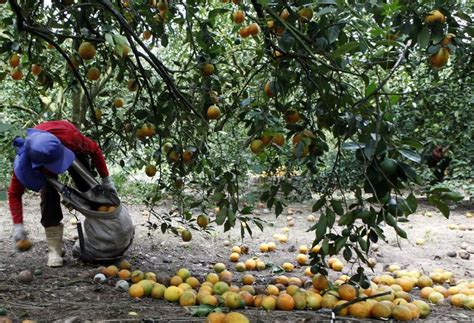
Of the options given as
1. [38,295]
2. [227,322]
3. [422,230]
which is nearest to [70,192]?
[38,295]

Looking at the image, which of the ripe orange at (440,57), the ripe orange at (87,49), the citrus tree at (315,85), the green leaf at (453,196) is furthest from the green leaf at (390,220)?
the ripe orange at (87,49)

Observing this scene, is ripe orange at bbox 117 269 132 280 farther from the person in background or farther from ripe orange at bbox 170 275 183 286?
the person in background

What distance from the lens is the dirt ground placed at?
2670 millimetres

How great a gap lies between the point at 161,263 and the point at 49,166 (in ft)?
4.22

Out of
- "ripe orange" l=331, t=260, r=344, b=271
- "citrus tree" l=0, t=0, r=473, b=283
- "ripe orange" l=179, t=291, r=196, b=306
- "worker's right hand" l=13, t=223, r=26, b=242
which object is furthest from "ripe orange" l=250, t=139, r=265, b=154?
"worker's right hand" l=13, t=223, r=26, b=242

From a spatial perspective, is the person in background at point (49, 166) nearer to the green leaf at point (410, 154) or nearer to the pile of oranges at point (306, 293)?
the pile of oranges at point (306, 293)

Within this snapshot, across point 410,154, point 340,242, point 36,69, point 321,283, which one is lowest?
point 321,283

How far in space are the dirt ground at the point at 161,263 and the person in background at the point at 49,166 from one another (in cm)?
28

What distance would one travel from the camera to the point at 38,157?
3.34 metres

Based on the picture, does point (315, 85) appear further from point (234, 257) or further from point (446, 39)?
point (234, 257)

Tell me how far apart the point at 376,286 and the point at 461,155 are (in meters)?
4.64

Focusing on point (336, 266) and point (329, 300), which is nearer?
point (329, 300)

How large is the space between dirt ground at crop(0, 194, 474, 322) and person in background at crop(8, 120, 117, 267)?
0.28 m

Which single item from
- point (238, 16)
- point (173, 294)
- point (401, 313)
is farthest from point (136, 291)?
point (238, 16)
